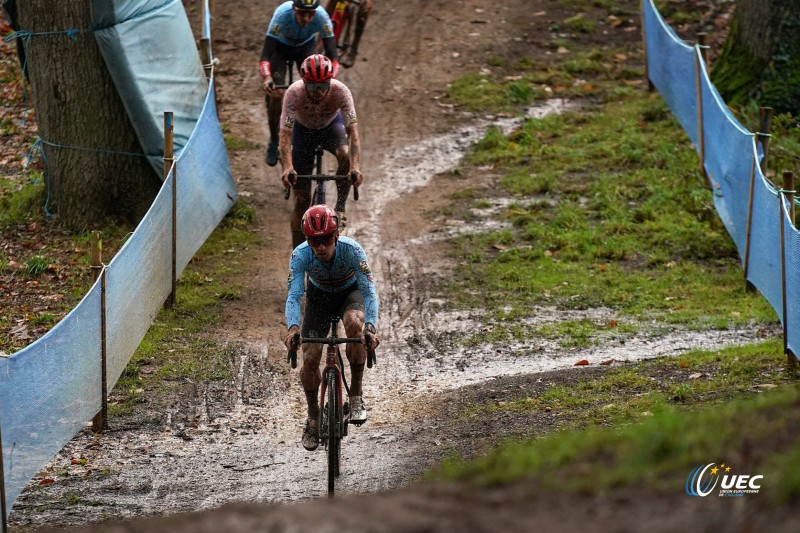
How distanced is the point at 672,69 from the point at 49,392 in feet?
35.8

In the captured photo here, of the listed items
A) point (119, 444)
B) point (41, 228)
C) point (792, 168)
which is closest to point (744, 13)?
point (792, 168)

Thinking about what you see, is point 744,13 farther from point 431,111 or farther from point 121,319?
point 121,319

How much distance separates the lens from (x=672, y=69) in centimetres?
1543

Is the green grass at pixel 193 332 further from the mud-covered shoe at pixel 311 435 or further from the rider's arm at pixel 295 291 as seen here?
the rider's arm at pixel 295 291

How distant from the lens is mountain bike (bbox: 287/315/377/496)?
733 cm

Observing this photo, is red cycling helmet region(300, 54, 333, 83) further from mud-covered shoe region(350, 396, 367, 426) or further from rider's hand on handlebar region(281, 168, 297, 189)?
mud-covered shoe region(350, 396, 367, 426)

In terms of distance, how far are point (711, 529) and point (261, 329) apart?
7163mm

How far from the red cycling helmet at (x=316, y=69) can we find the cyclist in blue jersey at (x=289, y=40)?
2.34 meters

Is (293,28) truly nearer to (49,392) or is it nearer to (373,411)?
(373,411)

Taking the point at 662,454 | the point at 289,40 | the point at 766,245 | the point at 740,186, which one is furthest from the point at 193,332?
the point at 662,454

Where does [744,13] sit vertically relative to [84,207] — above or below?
above

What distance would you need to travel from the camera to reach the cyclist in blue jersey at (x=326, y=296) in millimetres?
A: 7738

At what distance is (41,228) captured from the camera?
1261 cm

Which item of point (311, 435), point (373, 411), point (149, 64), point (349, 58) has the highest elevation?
point (149, 64)
